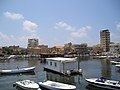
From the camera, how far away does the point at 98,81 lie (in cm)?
3325

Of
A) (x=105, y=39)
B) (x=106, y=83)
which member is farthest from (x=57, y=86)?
(x=105, y=39)

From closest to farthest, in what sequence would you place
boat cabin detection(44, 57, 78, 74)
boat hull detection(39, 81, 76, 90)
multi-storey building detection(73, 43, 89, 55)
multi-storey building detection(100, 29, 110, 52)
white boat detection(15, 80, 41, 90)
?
boat hull detection(39, 81, 76, 90)
white boat detection(15, 80, 41, 90)
boat cabin detection(44, 57, 78, 74)
multi-storey building detection(73, 43, 89, 55)
multi-storey building detection(100, 29, 110, 52)

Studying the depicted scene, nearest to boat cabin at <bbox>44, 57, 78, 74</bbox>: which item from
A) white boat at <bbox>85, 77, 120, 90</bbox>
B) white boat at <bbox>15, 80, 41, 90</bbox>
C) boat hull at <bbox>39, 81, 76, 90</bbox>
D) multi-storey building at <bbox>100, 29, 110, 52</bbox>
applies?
white boat at <bbox>85, 77, 120, 90</bbox>

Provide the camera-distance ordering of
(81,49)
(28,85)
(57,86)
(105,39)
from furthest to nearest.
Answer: (105,39) < (81,49) < (28,85) < (57,86)

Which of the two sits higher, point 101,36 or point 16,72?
point 101,36

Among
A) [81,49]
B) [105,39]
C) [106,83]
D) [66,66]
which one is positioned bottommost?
[106,83]

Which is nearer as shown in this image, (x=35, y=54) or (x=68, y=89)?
(x=68, y=89)

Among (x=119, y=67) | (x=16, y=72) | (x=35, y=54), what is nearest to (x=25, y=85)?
(x=16, y=72)

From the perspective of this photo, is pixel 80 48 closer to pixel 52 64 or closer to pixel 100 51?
pixel 100 51

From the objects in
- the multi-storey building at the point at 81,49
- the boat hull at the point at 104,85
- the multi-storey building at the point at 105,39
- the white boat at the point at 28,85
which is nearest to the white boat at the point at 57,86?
the white boat at the point at 28,85

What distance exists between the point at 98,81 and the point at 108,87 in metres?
2.80

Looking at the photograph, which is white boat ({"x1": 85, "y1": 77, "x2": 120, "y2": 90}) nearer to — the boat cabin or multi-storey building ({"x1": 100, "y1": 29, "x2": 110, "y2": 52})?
the boat cabin

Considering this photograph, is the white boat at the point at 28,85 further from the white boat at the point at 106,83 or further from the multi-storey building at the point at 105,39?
the multi-storey building at the point at 105,39

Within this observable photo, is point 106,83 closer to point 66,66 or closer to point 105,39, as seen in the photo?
point 66,66
